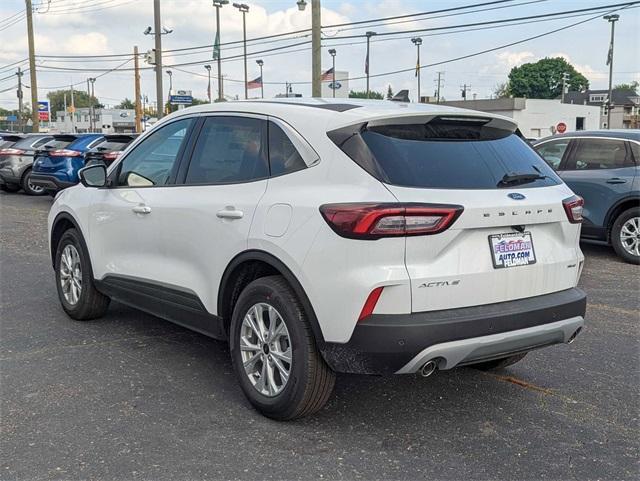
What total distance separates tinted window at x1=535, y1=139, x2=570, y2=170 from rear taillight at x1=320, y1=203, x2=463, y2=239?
6.87m

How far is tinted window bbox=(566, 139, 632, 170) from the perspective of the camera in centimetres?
898

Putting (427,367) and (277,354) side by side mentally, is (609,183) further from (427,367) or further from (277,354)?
(277,354)

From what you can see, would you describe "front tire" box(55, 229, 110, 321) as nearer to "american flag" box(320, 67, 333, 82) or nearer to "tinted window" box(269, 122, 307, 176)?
"tinted window" box(269, 122, 307, 176)

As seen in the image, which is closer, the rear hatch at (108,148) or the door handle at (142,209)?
the door handle at (142,209)

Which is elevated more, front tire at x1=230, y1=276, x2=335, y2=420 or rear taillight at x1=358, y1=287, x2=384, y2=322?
rear taillight at x1=358, y1=287, x2=384, y2=322

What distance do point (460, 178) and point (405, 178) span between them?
0.33m

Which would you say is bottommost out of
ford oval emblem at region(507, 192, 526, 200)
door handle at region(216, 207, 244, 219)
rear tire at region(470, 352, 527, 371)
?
rear tire at region(470, 352, 527, 371)

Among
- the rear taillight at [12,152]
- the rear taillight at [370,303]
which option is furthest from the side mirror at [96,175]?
the rear taillight at [12,152]

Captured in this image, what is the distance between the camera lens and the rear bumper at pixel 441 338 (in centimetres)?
324

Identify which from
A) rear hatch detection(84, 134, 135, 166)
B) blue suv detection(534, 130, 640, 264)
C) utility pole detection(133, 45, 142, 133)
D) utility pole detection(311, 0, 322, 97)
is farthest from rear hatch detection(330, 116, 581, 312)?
utility pole detection(133, 45, 142, 133)

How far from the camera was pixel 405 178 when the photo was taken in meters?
3.37

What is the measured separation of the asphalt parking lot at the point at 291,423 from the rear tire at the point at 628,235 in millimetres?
3551

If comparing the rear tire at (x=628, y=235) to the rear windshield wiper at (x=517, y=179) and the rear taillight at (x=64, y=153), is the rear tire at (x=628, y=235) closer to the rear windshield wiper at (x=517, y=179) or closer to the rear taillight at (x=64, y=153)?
the rear windshield wiper at (x=517, y=179)

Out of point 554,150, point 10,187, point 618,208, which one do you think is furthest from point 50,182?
point 618,208
